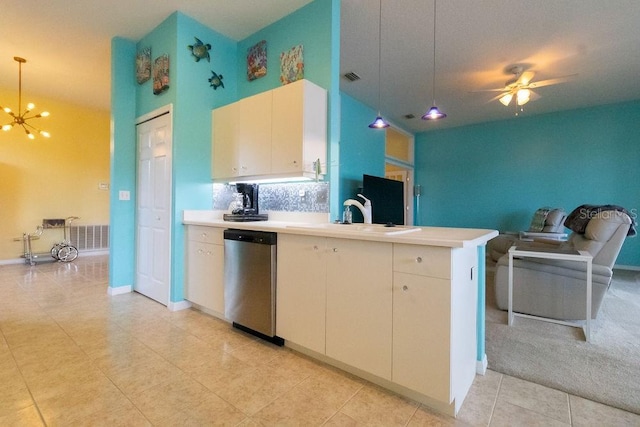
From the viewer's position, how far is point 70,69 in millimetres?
4215

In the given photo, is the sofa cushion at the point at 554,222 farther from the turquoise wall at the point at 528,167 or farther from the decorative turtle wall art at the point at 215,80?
the decorative turtle wall art at the point at 215,80

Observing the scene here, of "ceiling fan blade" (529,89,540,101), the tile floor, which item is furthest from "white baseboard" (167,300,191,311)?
"ceiling fan blade" (529,89,540,101)

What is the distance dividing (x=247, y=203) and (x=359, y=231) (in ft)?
5.32

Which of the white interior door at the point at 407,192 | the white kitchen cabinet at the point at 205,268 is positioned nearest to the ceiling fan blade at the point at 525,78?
the white interior door at the point at 407,192

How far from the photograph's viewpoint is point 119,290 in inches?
134

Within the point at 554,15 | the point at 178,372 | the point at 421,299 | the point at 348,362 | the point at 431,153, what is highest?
the point at 554,15

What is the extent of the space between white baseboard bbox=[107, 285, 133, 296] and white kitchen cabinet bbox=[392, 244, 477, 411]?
11.0 ft

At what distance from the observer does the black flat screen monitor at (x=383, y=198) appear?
452 centimetres

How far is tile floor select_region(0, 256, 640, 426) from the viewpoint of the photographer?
4.70ft

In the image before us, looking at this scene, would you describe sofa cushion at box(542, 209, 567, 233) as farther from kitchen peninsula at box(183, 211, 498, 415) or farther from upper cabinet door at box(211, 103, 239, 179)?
upper cabinet door at box(211, 103, 239, 179)

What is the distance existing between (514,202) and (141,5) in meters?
7.07

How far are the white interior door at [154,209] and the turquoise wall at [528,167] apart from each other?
6069mm

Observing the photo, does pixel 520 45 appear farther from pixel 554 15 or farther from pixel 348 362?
pixel 348 362

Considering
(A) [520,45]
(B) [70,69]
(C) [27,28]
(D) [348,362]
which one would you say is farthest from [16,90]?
(A) [520,45]
